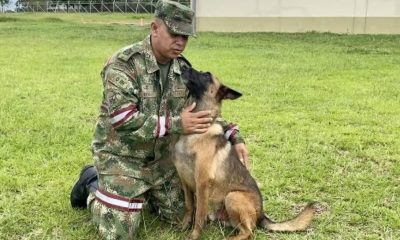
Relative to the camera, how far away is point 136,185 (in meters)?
3.40

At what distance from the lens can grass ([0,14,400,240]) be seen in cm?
366

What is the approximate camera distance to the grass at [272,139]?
366 centimetres

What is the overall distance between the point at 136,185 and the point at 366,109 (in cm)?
448

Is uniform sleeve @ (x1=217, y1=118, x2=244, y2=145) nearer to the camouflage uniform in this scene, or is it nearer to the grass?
the camouflage uniform

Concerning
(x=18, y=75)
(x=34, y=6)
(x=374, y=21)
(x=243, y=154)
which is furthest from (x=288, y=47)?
(x=34, y=6)

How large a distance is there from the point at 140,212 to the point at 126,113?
0.78 meters

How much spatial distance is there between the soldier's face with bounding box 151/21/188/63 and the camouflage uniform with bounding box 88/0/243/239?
7 centimetres

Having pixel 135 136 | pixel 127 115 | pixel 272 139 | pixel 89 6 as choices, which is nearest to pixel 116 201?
pixel 135 136

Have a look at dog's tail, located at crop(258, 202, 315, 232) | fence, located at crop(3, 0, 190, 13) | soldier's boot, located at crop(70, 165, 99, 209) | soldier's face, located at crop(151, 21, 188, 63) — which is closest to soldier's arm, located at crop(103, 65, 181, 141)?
soldier's face, located at crop(151, 21, 188, 63)

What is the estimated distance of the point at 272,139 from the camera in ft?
18.3

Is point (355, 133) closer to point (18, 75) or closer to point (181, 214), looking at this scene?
point (181, 214)

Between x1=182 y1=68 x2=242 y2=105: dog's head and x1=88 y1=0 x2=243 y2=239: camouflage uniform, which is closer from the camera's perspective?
x1=88 y1=0 x2=243 y2=239: camouflage uniform

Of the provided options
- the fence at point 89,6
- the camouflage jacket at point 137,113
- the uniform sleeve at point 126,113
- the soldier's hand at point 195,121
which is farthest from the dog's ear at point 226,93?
the fence at point 89,6

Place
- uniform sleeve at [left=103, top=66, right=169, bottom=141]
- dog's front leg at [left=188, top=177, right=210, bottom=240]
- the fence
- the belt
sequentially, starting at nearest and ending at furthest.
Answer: uniform sleeve at [left=103, top=66, right=169, bottom=141]
dog's front leg at [left=188, top=177, right=210, bottom=240]
the belt
the fence
